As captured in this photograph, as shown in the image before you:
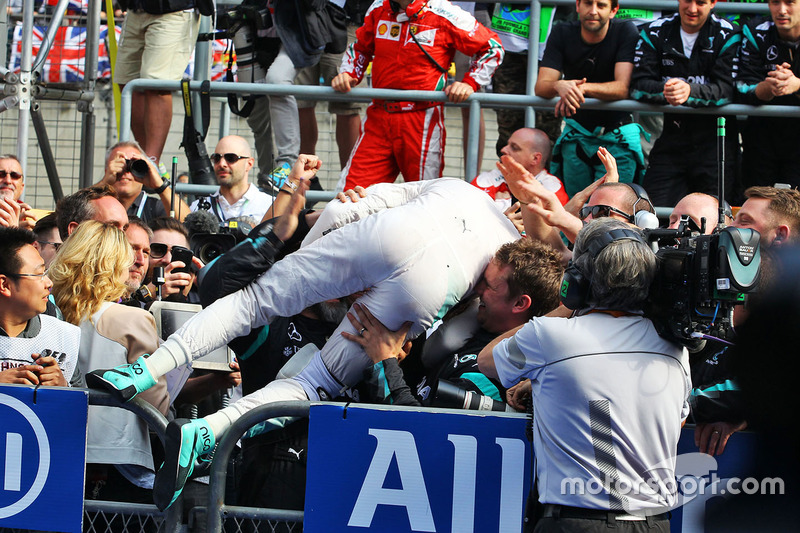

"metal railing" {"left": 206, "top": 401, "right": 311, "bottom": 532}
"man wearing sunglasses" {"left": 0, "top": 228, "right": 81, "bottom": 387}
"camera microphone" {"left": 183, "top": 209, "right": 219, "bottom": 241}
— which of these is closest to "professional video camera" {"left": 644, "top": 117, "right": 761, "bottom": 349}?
"metal railing" {"left": 206, "top": 401, "right": 311, "bottom": 532}

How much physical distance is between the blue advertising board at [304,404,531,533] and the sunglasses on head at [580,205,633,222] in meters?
1.23

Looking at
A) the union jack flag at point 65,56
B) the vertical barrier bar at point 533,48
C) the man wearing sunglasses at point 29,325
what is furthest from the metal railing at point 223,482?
the union jack flag at point 65,56

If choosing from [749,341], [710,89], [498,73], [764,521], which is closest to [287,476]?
[764,521]

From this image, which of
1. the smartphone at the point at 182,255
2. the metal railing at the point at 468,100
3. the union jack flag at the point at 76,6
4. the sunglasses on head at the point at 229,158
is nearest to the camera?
the smartphone at the point at 182,255

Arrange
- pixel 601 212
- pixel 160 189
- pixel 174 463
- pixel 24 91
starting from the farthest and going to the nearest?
pixel 24 91 → pixel 160 189 → pixel 601 212 → pixel 174 463

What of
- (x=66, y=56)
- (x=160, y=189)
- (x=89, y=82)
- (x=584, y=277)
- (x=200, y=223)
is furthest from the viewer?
(x=66, y=56)

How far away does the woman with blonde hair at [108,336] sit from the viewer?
12.6 feet

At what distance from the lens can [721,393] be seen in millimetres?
3301

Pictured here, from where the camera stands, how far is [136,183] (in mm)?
6121

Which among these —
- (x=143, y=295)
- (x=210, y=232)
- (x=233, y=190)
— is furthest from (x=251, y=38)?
(x=143, y=295)

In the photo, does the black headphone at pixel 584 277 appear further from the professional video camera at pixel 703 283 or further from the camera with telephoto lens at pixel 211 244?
the camera with telephoto lens at pixel 211 244

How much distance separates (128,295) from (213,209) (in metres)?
1.76

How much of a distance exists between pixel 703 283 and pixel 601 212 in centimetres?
141

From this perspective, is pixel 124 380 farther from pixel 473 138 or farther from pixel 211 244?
pixel 473 138
